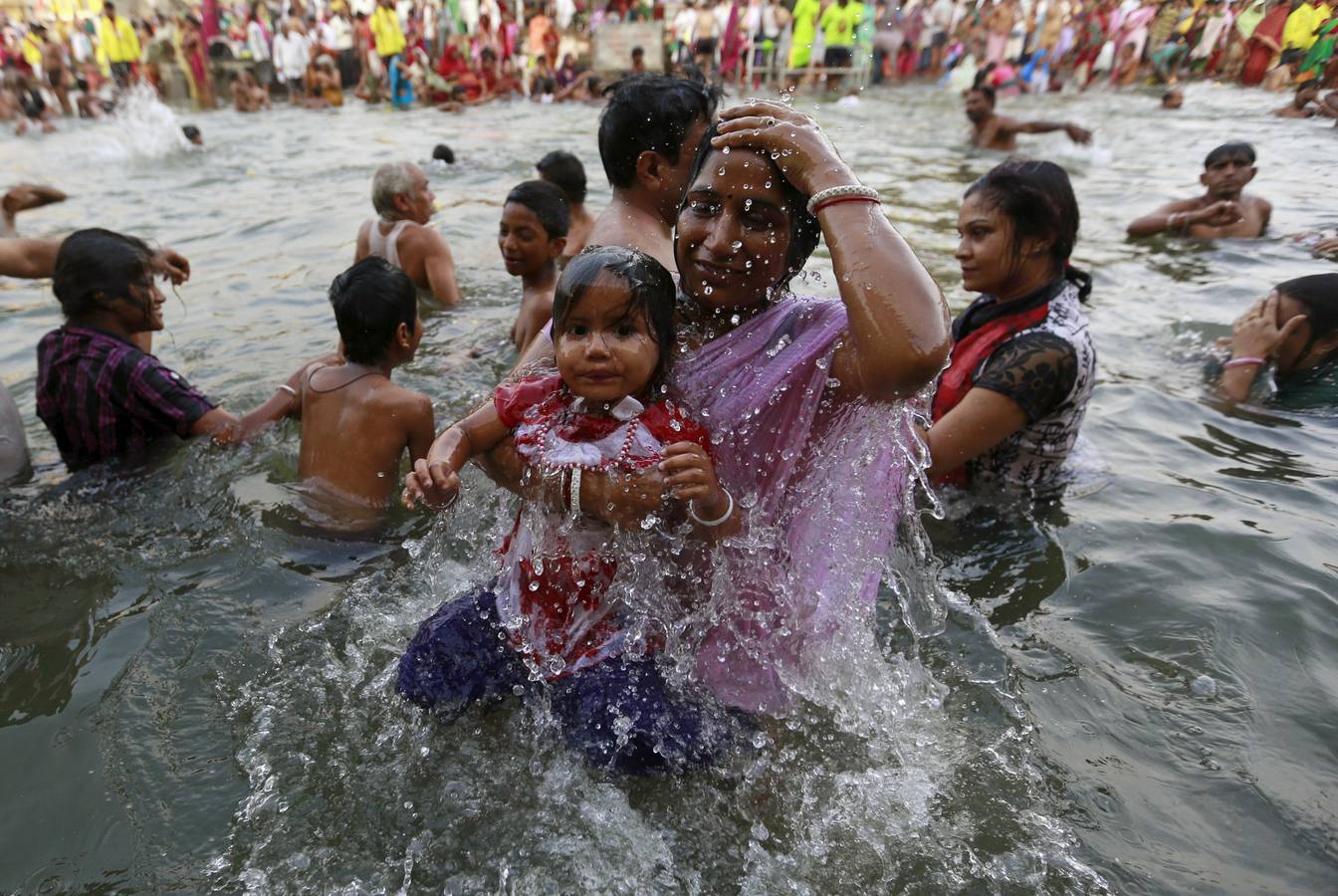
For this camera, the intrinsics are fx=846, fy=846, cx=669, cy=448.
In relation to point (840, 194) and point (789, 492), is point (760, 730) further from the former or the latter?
point (840, 194)

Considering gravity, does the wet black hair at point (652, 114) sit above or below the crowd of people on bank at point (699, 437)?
above

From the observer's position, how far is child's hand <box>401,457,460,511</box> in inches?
76.7

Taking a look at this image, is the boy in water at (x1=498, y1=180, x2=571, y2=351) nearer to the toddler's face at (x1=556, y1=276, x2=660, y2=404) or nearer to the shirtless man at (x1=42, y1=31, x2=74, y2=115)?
the toddler's face at (x1=556, y1=276, x2=660, y2=404)

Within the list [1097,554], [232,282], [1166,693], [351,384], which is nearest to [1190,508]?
[1097,554]

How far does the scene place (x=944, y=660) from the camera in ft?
9.35

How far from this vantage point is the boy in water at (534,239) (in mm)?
4371

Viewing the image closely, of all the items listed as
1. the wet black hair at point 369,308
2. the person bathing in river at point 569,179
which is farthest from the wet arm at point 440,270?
the wet black hair at point 369,308

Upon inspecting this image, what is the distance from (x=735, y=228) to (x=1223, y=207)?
24.0ft

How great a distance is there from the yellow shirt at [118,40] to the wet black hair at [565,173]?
72.2 ft

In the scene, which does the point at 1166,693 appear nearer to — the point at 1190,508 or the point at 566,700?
the point at 1190,508

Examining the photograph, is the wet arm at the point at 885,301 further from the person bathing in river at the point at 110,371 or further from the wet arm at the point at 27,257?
the wet arm at the point at 27,257

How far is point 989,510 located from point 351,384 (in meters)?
2.69

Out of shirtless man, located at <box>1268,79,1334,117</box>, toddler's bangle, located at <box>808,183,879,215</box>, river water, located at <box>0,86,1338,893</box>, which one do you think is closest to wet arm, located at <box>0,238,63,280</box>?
river water, located at <box>0,86,1338,893</box>

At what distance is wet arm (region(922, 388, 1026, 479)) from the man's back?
1998 mm
